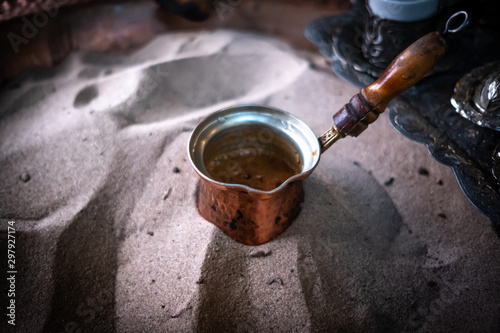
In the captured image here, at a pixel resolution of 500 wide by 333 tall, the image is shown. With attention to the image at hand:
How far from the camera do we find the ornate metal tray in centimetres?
84

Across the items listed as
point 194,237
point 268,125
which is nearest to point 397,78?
point 268,125

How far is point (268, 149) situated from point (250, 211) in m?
0.24

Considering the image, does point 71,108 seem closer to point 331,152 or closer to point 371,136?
point 331,152

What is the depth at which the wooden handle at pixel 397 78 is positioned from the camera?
0.71 metres

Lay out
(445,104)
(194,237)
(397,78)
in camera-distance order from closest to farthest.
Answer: (397,78) → (194,237) → (445,104)

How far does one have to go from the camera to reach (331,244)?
35.2 inches

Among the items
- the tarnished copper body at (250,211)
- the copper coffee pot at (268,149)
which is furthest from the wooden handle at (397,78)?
the tarnished copper body at (250,211)

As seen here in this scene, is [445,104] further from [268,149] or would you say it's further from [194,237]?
[194,237]

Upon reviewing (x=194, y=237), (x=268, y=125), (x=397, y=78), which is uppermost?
(x=397, y=78)

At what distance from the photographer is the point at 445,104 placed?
100 centimetres

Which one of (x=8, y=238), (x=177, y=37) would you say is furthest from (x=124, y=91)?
(x=8, y=238)

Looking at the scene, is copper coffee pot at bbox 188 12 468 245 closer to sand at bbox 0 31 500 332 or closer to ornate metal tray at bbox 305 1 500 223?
sand at bbox 0 31 500 332

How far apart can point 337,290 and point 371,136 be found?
1.90 ft

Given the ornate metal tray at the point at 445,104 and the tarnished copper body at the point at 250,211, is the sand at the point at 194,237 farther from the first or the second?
the ornate metal tray at the point at 445,104
